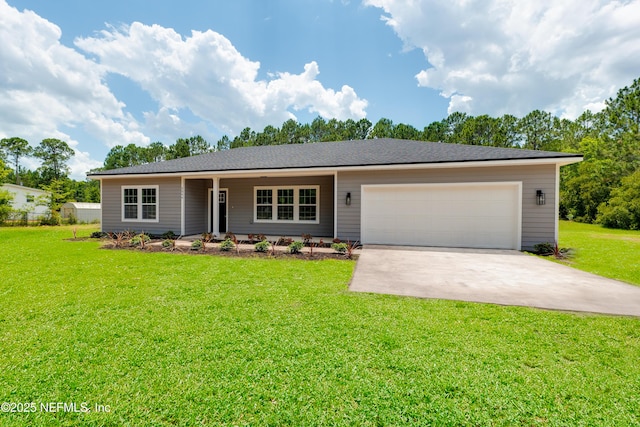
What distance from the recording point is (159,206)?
11898 mm

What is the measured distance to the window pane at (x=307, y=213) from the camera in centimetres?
1180

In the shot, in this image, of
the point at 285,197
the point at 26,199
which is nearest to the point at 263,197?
the point at 285,197

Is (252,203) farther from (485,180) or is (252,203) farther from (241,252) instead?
(485,180)

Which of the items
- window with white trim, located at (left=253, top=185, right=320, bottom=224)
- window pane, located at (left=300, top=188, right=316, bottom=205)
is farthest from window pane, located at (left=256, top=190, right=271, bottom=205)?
window pane, located at (left=300, top=188, right=316, bottom=205)

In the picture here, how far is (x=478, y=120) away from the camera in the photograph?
27.3 m

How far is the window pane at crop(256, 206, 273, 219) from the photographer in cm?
1225

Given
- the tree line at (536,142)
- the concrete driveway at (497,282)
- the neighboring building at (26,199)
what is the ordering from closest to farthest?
the concrete driveway at (497,282) < the tree line at (536,142) < the neighboring building at (26,199)

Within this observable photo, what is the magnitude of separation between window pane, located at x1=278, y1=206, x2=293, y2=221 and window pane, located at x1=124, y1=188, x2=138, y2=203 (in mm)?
6393

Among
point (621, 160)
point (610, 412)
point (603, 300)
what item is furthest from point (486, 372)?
point (621, 160)

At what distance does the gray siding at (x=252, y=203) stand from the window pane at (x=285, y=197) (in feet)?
1.15

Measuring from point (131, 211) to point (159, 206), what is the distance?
60.6 inches

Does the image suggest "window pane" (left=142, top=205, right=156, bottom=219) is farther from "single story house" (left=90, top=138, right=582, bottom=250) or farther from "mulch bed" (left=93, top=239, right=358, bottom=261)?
"mulch bed" (left=93, top=239, right=358, bottom=261)

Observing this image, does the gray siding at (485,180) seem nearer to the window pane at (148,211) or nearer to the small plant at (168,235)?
the small plant at (168,235)

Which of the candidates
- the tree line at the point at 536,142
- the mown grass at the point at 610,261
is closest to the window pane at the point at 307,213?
the mown grass at the point at 610,261
